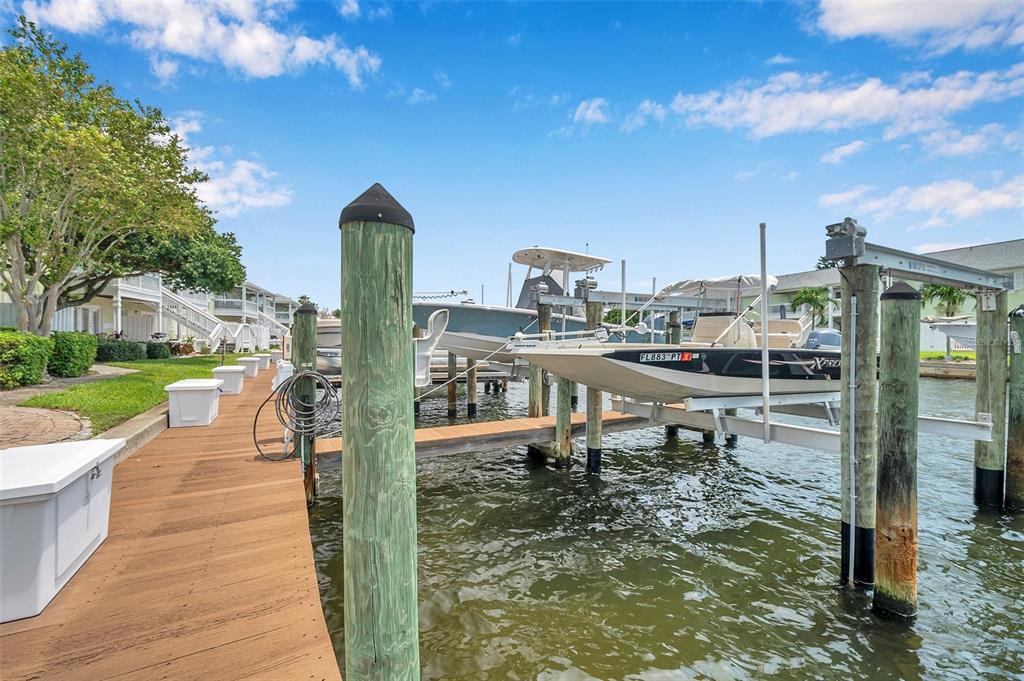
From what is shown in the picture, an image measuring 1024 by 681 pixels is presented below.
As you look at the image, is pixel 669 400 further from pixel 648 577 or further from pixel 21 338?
pixel 21 338

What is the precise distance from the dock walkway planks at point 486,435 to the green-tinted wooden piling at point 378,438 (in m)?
5.49

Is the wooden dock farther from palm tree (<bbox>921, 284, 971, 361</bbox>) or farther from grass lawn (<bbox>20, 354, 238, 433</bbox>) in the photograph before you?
palm tree (<bbox>921, 284, 971, 361</bbox>)

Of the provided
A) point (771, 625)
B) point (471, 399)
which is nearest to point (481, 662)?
point (771, 625)

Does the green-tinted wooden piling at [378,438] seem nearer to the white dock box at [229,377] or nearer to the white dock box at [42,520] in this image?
the white dock box at [42,520]

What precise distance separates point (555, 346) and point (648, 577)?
3729mm

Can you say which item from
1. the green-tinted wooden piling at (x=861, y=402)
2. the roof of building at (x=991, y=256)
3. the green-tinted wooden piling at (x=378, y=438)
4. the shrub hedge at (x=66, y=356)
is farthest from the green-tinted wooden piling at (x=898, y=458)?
the roof of building at (x=991, y=256)

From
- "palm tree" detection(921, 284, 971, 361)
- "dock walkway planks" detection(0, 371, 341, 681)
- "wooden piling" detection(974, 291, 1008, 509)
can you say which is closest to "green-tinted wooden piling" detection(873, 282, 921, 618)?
"wooden piling" detection(974, 291, 1008, 509)

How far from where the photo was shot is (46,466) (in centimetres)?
289

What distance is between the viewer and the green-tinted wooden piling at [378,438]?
1701mm

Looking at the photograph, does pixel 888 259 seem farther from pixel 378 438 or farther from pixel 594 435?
pixel 378 438

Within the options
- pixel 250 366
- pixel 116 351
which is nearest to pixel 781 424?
pixel 250 366

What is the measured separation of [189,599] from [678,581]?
15.4ft

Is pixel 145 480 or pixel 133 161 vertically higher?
pixel 133 161

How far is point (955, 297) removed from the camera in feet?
103
